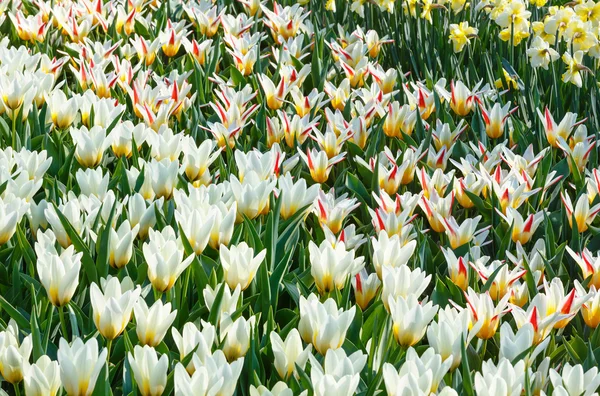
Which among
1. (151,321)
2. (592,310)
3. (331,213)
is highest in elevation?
(151,321)

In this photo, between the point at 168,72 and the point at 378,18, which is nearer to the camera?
the point at 168,72

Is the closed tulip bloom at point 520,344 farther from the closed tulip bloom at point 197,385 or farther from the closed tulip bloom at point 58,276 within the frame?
the closed tulip bloom at point 58,276

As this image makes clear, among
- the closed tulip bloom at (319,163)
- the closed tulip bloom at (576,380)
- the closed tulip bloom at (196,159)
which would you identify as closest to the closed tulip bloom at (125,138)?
the closed tulip bloom at (196,159)

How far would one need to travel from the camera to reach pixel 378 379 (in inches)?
55.4

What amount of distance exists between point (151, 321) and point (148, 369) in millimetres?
134

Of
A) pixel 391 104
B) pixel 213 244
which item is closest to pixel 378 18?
pixel 391 104

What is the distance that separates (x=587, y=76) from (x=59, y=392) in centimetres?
226

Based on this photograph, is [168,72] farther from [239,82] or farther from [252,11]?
[252,11]

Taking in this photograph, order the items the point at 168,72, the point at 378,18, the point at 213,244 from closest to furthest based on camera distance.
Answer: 1. the point at 213,244
2. the point at 168,72
3. the point at 378,18

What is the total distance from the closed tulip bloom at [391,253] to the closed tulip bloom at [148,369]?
1.87ft

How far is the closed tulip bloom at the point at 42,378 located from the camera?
1.35m

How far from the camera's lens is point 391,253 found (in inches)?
71.1

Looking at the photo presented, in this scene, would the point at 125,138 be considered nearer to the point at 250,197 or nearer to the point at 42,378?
the point at 250,197

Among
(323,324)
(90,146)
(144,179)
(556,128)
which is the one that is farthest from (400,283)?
(556,128)
